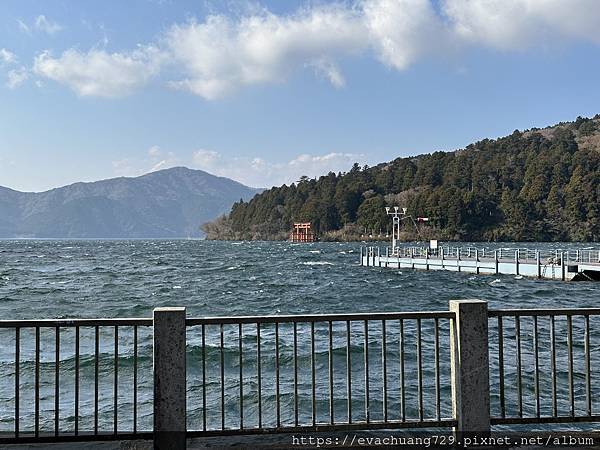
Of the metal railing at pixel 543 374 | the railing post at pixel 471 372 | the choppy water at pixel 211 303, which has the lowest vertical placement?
the choppy water at pixel 211 303

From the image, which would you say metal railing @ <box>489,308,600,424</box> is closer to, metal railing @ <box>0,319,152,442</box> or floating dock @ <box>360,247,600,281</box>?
metal railing @ <box>0,319,152,442</box>

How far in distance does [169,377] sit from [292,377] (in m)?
11.1

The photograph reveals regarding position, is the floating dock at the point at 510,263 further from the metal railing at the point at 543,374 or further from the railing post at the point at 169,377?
the railing post at the point at 169,377

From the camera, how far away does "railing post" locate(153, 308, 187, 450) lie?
5363mm

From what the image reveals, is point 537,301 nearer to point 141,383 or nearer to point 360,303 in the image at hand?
point 360,303

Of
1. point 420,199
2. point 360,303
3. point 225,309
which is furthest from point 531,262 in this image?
point 420,199

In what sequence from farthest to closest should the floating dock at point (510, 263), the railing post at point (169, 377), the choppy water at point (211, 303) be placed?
the floating dock at point (510, 263), the choppy water at point (211, 303), the railing post at point (169, 377)

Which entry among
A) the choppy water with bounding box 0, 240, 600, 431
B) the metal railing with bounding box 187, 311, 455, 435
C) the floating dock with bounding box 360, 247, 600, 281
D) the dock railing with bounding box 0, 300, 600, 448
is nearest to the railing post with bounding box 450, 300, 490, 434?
the dock railing with bounding box 0, 300, 600, 448

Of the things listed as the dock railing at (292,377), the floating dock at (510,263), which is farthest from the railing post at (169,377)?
the floating dock at (510,263)

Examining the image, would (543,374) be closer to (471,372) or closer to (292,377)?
(292,377)

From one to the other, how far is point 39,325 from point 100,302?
110 ft

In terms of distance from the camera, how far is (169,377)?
17.6 feet

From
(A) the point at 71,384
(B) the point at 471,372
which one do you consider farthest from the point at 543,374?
(A) the point at 71,384

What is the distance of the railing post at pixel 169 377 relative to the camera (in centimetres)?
536
